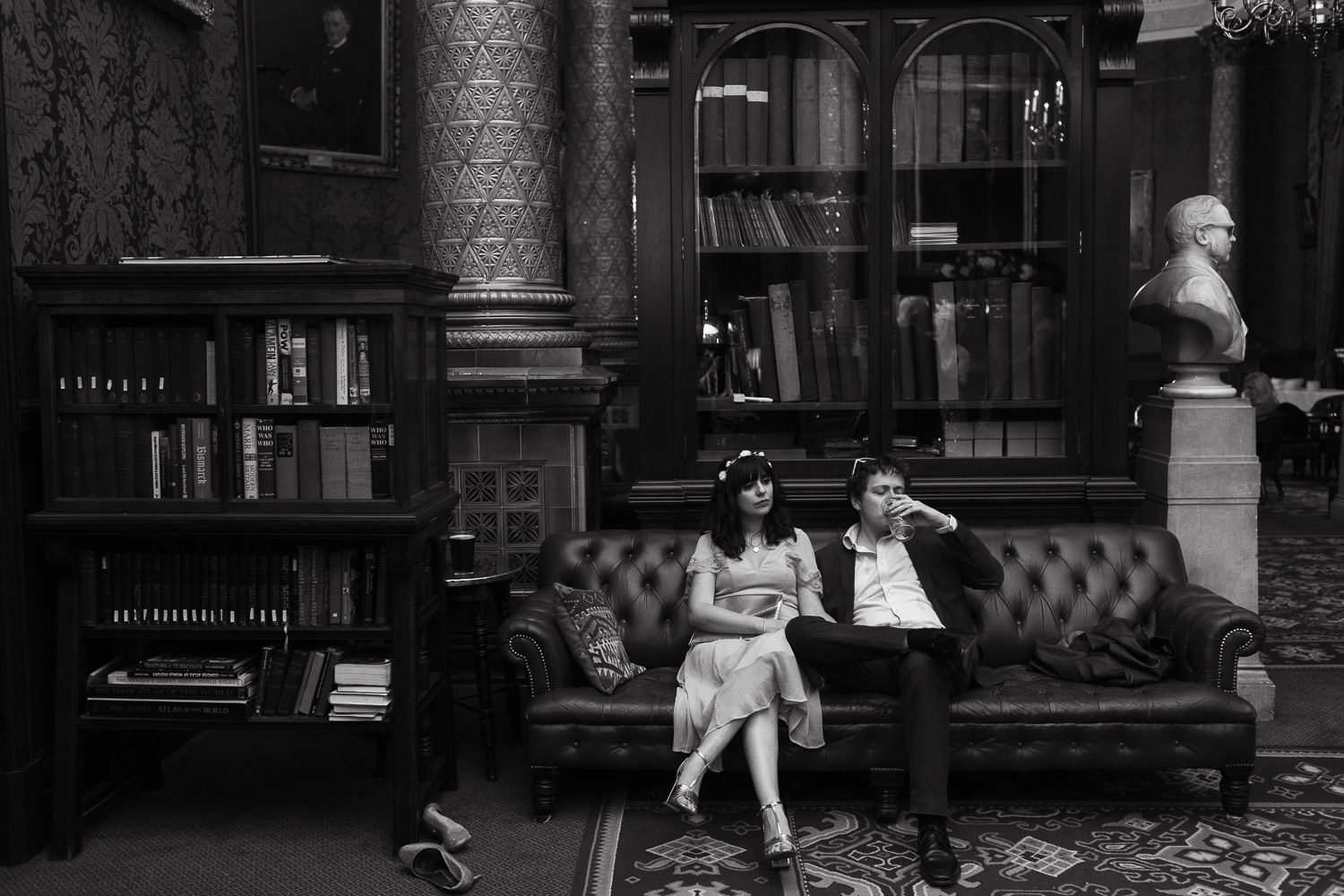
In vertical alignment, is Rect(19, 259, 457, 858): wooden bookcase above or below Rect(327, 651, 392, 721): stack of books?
above

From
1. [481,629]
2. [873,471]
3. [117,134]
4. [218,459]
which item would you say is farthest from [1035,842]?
[117,134]

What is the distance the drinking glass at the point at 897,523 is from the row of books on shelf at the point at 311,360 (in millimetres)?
1497

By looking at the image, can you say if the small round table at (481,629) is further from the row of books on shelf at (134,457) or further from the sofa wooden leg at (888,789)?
the sofa wooden leg at (888,789)

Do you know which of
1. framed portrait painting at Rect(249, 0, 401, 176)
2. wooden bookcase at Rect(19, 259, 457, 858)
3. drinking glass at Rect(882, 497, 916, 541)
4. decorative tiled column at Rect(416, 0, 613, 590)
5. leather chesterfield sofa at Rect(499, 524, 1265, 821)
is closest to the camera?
wooden bookcase at Rect(19, 259, 457, 858)

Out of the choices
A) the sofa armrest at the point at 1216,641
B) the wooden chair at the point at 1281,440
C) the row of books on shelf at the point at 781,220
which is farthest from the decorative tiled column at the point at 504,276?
the wooden chair at the point at 1281,440

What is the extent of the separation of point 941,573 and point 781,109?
1.88 metres

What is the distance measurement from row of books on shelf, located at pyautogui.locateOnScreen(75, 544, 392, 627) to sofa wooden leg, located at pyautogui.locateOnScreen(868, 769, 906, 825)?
1.49 m

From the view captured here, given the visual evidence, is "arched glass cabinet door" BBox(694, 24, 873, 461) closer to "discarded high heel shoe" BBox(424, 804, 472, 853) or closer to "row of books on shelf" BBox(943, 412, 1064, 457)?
"row of books on shelf" BBox(943, 412, 1064, 457)

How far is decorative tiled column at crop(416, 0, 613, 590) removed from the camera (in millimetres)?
5008

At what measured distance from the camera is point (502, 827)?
12.1 feet

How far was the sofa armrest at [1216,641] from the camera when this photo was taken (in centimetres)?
376

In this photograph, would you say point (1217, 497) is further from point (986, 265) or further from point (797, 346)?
point (797, 346)

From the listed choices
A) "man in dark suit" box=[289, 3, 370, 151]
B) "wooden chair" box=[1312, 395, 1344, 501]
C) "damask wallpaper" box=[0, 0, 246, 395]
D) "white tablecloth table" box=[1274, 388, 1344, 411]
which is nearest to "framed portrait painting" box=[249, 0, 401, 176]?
"man in dark suit" box=[289, 3, 370, 151]

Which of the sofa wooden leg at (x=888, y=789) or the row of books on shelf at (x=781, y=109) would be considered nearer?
the sofa wooden leg at (x=888, y=789)
